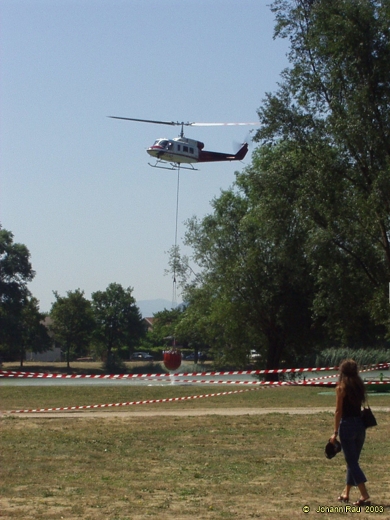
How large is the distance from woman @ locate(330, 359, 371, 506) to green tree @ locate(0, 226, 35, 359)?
5810 centimetres

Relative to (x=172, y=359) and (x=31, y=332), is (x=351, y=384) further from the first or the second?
→ (x=31, y=332)

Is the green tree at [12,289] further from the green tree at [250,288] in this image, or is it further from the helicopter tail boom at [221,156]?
the helicopter tail boom at [221,156]

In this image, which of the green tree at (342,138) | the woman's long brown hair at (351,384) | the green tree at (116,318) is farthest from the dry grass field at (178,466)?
the green tree at (116,318)

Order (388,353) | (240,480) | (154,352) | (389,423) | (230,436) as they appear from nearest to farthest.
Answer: (240,480) < (230,436) < (389,423) < (388,353) < (154,352)

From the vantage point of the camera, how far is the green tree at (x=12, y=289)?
65.2 m

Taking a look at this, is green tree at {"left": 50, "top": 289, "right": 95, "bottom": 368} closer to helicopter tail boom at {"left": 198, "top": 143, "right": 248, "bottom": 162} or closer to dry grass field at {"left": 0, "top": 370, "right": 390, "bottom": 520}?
helicopter tail boom at {"left": 198, "top": 143, "right": 248, "bottom": 162}

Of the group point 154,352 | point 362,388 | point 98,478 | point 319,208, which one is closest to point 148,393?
point 319,208

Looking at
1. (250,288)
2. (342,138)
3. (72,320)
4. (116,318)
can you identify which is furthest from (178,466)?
(116,318)

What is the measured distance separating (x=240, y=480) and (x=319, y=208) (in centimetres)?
2253

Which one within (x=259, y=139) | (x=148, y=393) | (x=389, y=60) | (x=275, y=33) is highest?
(x=275, y=33)

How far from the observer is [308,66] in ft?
106

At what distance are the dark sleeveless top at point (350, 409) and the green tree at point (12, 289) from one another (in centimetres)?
5814

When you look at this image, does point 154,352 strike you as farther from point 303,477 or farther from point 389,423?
point 303,477

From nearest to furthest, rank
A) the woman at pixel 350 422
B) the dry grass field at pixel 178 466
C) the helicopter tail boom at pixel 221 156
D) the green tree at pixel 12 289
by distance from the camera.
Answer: the dry grass field at pixel 178 466 < the woman at pixel 350 422 < the helicopter tail boom at pixel 221 156 < the green tree at pixel 12 289
